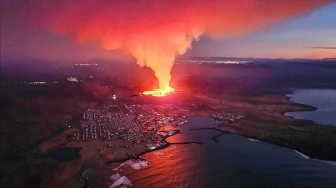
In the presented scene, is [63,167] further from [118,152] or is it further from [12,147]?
[12,147]

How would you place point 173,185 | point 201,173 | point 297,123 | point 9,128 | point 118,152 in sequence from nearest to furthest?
point 173,185, point 201,173, point 118,152, point 9,128, point 297,123

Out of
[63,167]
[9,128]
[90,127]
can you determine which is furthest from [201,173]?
[9,128]

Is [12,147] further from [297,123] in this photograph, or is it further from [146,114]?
[297,123]

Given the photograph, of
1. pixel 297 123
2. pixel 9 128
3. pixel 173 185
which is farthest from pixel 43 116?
pixel 297 123

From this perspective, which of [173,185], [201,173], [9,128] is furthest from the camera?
[9,128]

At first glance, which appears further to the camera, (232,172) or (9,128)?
(9,128)

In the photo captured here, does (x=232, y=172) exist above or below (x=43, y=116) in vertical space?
below
